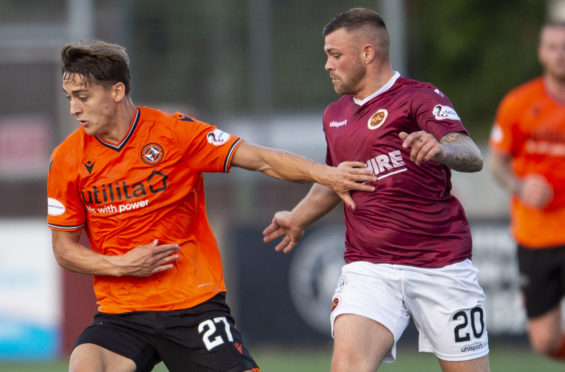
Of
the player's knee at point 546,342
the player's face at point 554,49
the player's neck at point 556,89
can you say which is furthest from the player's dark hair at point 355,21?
the player's knee at point 546,342

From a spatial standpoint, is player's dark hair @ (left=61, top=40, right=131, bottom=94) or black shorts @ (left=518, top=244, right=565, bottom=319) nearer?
player's dark hair @ (left=61, top=40, right=131, bottom=94)

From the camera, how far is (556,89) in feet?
24.6

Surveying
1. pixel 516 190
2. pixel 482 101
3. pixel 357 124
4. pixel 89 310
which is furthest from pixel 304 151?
pixel 482 101

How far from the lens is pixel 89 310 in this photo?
1093cm

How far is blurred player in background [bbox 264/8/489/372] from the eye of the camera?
16.8 feet

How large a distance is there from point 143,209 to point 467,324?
1.87 m

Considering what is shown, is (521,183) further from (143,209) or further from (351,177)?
(143,209)

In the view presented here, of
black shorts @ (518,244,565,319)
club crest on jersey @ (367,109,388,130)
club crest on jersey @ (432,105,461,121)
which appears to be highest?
club crest on jersey @ (432,105,461,121)

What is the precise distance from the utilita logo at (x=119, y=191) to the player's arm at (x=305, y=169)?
48cm

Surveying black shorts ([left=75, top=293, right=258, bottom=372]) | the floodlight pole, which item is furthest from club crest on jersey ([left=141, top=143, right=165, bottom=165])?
the floodlight pole

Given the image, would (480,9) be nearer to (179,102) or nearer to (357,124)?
(179,102)

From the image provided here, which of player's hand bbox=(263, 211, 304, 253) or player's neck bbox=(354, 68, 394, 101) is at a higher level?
player's neck bbox=(354, 68, 394, 101)

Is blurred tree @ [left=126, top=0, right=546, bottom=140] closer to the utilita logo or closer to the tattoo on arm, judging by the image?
the utilita logo

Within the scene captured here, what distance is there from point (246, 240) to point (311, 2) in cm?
385
